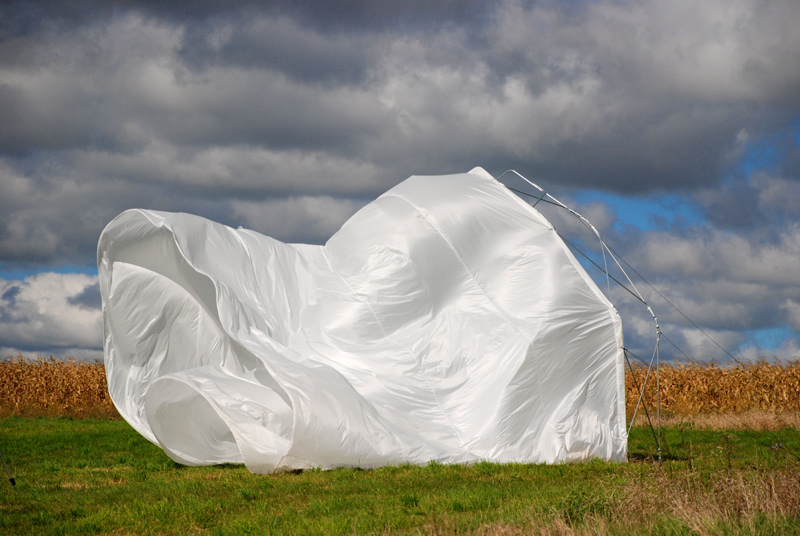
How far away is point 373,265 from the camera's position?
38.1 feet

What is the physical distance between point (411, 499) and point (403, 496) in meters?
0.14

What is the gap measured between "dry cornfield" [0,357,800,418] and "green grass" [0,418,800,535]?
11401mm

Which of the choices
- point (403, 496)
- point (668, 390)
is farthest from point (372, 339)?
point (668, 390)

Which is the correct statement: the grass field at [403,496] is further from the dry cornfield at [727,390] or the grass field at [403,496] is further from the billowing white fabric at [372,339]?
the dry cornfield at [727,390]

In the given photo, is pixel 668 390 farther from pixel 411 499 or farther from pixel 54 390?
pixel 54 390

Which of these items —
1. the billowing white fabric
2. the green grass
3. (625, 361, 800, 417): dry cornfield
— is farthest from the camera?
(625, 361, 800, 417): dry cornfield

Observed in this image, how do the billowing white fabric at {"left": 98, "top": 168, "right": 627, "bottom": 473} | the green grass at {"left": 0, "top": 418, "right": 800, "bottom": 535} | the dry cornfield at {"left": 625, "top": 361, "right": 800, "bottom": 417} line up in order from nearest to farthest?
the green grass at {"left": 0, "top": 418, "right": 800, "bottom": 535}
the billowing white fabric at {"left": 98, "top": 168, "right": 627, "bottom": 473}
the dry cornfield at {"left": 625, "top": 361, "right": 800, "bottom": 417}

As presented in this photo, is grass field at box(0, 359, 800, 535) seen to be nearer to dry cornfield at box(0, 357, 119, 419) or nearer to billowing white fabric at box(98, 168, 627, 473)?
billowing white fabric at box(98, 168, 627, 473)

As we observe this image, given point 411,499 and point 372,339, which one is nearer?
point 411,499

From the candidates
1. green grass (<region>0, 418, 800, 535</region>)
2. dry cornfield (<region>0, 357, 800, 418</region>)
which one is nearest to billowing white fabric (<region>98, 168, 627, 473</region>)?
green grass (<region>0, 418, 800, 535</region>)

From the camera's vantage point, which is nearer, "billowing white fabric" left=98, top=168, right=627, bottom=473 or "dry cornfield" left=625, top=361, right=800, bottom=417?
"billowing white fabric" left=98, top=168, right=627, bottom=473

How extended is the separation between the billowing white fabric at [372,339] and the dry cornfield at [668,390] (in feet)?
35.2

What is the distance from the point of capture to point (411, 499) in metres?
7.20

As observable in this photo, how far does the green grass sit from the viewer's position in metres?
5.74
